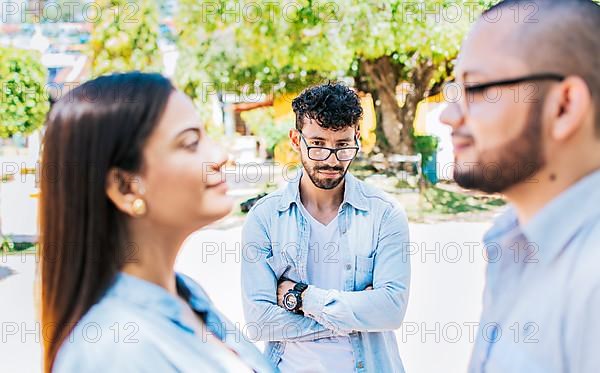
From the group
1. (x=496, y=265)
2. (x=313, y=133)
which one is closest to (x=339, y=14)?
(x=313, y=133)

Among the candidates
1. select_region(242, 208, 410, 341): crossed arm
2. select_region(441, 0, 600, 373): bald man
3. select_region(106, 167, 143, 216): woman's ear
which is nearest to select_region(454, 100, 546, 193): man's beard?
select_region(441, 0, 600, 373): bald man

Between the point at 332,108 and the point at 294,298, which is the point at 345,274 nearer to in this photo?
the point at 294,298

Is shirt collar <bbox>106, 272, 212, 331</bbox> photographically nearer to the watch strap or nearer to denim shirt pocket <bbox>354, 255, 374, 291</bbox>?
the watch strap

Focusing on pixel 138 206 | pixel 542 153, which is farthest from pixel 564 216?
pixel 138 206

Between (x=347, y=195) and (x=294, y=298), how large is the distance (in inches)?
15.6

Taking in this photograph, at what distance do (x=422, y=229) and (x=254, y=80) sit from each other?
396 cm

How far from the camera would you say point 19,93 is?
311 inches

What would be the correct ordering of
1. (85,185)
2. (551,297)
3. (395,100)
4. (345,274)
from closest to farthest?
(551,297), (85,185), (345,274), (395,100)

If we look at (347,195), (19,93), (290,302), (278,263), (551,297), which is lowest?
(290,302)

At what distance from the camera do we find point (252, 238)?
83.7 inches

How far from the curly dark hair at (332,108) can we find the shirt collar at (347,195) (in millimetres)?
202

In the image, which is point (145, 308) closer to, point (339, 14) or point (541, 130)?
point (541, 130)

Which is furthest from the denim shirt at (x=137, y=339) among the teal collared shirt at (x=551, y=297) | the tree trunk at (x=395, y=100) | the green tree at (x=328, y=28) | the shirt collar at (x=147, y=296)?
the tree trunk at (x=395, y=100)

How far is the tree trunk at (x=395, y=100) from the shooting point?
450 inches
